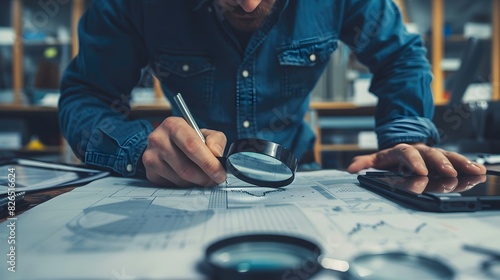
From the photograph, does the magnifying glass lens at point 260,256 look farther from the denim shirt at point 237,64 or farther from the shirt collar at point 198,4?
the shirt collar at point 198,4

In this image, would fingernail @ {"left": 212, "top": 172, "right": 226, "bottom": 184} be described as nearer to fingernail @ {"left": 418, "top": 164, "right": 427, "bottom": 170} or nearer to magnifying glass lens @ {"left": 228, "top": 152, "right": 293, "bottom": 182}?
magnifying glass lens @ {"left": 228, "top": 152, "right": 293, "bottom": 182}

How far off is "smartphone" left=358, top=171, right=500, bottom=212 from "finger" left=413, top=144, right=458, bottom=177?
0.02m

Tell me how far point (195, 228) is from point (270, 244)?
3.5 inches

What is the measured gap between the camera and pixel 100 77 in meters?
0.82

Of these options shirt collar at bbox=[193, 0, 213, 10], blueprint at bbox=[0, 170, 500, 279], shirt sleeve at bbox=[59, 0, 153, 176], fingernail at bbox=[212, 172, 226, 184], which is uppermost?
shirt collar at bbox=[193, 0, 213, 10]

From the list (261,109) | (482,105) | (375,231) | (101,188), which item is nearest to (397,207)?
(375,231)

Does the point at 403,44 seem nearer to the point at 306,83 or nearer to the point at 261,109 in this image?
the point at 306,83

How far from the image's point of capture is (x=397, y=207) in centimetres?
42

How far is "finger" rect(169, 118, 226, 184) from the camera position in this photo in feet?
1.67

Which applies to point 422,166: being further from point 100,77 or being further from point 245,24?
point 100,77

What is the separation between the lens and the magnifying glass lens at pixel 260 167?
508mm

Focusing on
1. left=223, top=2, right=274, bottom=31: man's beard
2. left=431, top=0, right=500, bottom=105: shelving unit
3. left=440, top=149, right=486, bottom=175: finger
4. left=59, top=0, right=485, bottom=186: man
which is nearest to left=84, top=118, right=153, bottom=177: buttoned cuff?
left=59, top=0, right=485, bottom=186: man

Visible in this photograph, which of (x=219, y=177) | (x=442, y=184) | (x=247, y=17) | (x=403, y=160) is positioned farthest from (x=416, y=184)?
(x=247, y=17)

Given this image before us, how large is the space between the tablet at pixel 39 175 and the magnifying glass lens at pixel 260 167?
270mm
